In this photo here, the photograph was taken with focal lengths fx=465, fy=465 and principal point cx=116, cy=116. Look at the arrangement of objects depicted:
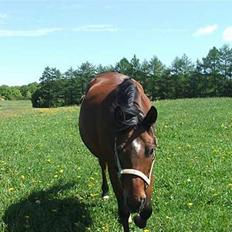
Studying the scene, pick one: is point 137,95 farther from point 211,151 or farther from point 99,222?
point 211,151

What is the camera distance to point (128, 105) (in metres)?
5.50

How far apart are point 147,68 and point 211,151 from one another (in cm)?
8095

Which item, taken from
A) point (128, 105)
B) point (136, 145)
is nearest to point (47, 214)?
point (128, 105)

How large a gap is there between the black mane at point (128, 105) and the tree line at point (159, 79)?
77222 millimetres

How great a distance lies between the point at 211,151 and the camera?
11.4 m

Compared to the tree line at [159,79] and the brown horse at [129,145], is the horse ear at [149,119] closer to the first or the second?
the brown horse at [129,145]

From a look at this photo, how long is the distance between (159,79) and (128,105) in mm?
82987

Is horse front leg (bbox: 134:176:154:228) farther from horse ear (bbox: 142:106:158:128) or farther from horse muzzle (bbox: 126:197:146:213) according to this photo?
horse ear (bbox: 142:106:158:128)

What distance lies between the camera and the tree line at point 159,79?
85.1m

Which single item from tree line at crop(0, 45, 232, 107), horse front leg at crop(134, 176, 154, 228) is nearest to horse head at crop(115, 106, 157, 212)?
horse front leg at crop(134, 176, 154, 228)

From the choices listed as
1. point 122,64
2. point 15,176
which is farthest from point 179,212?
point 122,64

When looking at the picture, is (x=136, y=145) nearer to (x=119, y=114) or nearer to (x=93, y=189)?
(x=119, y=114)

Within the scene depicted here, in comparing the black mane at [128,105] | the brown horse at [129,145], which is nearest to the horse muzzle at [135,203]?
the brown horse at [129,145]

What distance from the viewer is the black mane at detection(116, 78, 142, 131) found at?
5.21m
